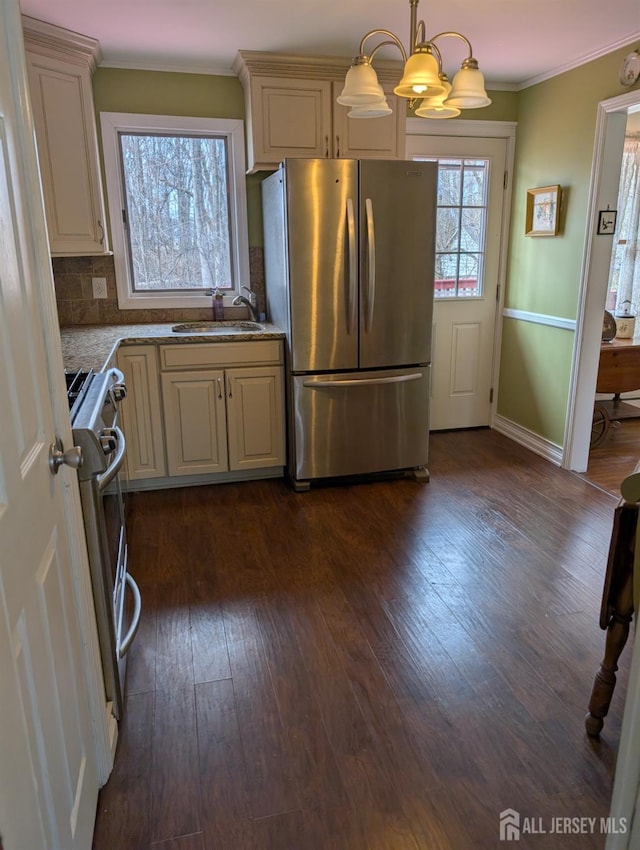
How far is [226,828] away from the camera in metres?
1.45

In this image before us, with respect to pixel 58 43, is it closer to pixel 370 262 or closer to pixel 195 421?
pixel 370 262

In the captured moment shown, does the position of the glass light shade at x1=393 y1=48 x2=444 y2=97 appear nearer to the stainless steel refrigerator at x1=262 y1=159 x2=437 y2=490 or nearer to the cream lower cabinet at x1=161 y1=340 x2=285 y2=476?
the stainless steel refrigerator at x1=262 y1=159 x2=437 y2=490

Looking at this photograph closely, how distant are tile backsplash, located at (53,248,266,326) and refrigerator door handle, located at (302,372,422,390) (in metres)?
1.05

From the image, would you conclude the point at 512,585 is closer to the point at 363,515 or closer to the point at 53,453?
the point at 363,515

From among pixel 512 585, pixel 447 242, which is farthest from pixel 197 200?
pixel 512 585

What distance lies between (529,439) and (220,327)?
2208 millimetres

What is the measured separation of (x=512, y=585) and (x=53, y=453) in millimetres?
1929

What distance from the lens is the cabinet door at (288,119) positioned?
10.8 feet

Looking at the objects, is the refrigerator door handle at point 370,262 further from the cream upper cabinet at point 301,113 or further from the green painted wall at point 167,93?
the green painted wall at point 167,93

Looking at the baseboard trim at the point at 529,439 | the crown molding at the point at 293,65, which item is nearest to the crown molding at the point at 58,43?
the crown molding at the point at 293,65

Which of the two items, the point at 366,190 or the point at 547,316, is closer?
the point at 366,190

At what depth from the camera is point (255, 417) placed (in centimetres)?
349

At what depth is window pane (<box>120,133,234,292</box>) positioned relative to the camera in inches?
141

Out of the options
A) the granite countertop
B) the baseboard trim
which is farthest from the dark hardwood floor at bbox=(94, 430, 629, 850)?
the granite countertop
